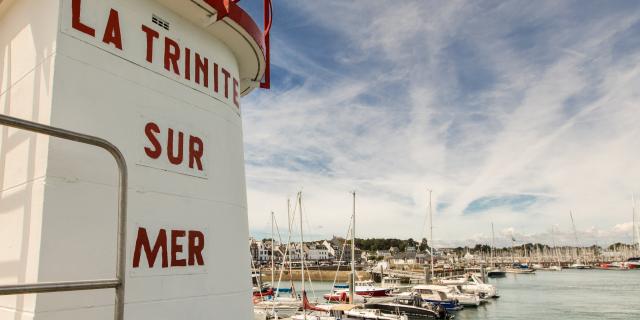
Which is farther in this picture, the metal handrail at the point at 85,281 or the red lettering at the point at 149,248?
the red lettering at the point at 149,248

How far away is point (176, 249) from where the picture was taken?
409cm

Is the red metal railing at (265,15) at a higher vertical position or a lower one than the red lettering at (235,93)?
higher

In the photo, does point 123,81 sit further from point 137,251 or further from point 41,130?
point 41,130

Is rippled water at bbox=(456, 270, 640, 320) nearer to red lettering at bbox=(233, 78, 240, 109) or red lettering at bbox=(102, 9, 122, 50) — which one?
red lettering at bbox=(233, 78, 240, 109)

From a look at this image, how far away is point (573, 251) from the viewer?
168750 millimetres

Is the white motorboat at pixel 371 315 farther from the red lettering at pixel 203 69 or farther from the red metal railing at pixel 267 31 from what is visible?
the red lettering at pixel 203 69

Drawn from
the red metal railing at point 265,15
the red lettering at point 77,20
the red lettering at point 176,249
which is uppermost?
the red metal railing at point 265,15

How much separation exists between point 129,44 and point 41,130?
8.10ft

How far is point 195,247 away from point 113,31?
2270 millimetres

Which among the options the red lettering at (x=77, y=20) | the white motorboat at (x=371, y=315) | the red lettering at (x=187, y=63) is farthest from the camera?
the white motorboat at (x=371, y=315)

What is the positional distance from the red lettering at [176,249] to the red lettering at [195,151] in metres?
0.73

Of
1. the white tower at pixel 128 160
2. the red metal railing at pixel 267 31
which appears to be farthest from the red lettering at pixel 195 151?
the red metal railing at pixel 267 31

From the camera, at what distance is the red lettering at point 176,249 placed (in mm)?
4039

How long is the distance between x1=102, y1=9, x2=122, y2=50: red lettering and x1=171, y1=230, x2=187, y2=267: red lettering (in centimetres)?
188
